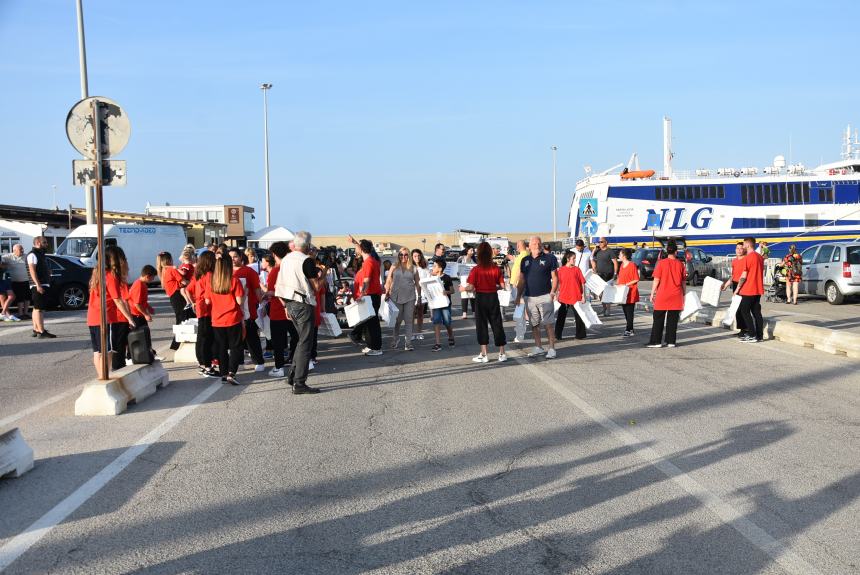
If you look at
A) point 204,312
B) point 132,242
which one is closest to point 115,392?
point 204,312

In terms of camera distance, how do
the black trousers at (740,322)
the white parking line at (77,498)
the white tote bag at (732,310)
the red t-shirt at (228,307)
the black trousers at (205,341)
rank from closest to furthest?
the white parking line at (77,498)
the red t-shirt at (228,307)
the black trousers at (205,341)
the black trousers at (740,322)
the white tote bag at (732,310)

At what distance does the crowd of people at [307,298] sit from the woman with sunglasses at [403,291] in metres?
0.02

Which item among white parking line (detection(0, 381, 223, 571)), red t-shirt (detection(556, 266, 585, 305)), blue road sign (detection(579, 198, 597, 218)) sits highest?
blue road sign (detection(579, 198, 597, 218))

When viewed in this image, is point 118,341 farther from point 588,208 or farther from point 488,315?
point 588,208

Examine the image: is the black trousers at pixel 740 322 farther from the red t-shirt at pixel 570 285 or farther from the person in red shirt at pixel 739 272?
the red t-shirt at pixel 570 285

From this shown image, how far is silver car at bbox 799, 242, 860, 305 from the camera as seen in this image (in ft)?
71.7

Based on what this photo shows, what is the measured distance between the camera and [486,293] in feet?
39.0

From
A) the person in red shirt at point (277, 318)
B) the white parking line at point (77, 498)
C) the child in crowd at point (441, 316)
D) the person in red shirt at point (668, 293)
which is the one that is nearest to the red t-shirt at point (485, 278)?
the child in crowd at point (441, 316)

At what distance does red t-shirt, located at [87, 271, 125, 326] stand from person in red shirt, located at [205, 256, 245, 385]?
1096mm

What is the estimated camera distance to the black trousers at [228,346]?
1017 cm

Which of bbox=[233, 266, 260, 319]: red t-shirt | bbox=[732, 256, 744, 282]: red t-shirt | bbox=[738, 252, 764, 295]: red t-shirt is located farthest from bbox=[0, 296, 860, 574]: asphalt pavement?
bbox=[732, 256, 744, 282]: red t-shirt

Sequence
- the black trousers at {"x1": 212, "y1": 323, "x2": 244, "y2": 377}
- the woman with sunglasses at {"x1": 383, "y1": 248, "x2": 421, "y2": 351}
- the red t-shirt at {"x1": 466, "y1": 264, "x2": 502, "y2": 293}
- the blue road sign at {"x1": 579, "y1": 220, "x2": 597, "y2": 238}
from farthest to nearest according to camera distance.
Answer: the blue road sign at {"x1": 579, "y1": 220, "x2": 597, "y2": 238}
the woman with sunglasses at {"x1": 383, "y1": 248, "x2": 421, "y2": 351}
the red t-shirt at {"x1": 466, "y1": 264, "x2": 502, "y2": 293}
the black trousers at {"x1": 212, "y1": 323, "x2": 244, "y2": 377}

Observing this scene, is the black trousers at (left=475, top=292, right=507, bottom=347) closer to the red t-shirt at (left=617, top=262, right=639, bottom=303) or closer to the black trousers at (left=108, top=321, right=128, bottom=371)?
the red t-shirt at (left=617, top=262, right=639, bottom=303)

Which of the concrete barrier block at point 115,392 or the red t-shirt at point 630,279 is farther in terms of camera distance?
the red t-shirt at point 630,279
